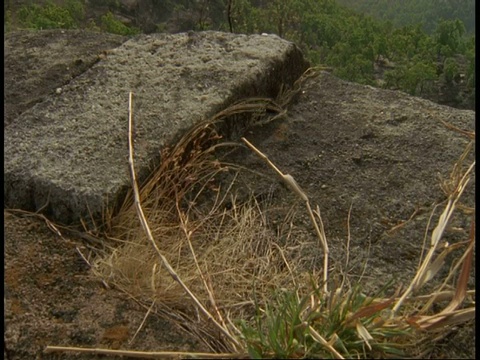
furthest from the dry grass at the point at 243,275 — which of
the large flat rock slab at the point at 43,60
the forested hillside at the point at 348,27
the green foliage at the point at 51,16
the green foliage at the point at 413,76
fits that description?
the green foliage at the point at 51,16

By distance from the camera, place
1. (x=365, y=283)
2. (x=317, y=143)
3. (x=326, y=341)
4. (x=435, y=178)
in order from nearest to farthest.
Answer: (x=326, y=341)
(x=365, y=283)
(x=435, y=178)
(x=317, y=143)

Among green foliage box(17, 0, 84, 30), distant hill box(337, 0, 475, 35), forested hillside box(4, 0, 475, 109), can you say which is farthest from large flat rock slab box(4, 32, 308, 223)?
distant hill box(337, 0, 475, 35)

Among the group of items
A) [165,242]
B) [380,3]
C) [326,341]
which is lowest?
[380,3]

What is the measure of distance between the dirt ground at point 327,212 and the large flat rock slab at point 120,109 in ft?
0.27

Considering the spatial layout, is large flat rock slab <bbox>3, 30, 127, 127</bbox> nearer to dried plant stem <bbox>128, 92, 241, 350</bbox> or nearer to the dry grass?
dried plant stem <bbox>128, 92, 241, 350</bbox>

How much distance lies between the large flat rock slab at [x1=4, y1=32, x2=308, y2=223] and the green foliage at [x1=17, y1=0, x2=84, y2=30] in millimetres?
2657

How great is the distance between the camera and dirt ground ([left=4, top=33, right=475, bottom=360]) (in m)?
1.50

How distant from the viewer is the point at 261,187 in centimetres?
191

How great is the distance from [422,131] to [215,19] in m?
5.74

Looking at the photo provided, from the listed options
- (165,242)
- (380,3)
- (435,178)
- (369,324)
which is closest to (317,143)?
(435,178)

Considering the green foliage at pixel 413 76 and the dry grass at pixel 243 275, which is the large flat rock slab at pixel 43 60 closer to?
the dry grass at pixel 243 275

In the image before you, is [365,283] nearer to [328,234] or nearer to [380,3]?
[328,234]

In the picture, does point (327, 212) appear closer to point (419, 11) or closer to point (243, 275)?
point (243, 275)

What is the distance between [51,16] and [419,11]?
3845mm
